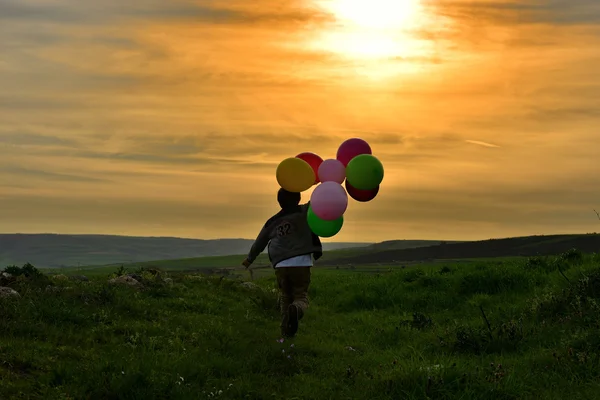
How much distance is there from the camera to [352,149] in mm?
12297

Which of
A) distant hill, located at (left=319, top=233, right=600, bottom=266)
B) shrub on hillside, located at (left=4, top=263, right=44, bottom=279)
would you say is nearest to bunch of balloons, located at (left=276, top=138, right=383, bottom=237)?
shrub on hillside, located at (left=4, top=263, right=44, bottom=279)

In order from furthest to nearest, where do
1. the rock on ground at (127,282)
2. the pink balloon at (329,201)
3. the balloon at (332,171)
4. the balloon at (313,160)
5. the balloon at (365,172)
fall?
the rock on ground at (127,282) → the balloon at (313,160) → the balloon at (332,171) → the balloon at (365,172) → the pink balloon at (329,201)

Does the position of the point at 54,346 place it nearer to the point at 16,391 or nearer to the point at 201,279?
the point at 16,391

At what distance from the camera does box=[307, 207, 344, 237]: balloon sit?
1170cm

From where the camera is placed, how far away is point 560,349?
30.0 ft

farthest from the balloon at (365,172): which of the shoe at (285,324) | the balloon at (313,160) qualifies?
the shoe at (285,324)

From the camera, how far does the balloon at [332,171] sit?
12.0m

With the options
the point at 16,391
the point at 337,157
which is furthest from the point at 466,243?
the point at 16,391

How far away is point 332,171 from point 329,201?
39.8 inches

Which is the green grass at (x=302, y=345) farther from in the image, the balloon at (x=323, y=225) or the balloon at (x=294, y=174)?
the balloon at (x=294, y=174)

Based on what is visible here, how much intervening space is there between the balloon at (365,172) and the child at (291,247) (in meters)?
1.46

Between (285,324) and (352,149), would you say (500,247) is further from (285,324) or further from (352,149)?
(285,324)

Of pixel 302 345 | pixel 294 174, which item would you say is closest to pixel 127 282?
pixel 302 345

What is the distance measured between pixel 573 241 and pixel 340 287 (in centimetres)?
6678
